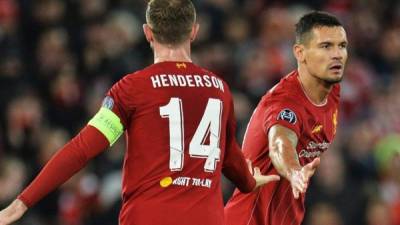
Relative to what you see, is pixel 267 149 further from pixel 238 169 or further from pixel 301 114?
pixel 238 169

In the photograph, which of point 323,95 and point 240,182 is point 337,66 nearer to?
point 323,95

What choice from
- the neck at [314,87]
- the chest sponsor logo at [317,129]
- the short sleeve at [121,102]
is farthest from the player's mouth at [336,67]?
the short sleeve at [121,102]

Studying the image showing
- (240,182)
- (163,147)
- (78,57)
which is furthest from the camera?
(78,57)

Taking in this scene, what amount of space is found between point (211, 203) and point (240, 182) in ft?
1.40

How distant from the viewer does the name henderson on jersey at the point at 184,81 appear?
229 inches

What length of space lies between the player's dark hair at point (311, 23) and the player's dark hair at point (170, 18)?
150cm

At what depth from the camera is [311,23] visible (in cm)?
713

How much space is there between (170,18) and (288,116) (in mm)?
1261

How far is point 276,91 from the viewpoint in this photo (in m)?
7.04

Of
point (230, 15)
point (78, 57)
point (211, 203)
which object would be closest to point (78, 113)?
point (78, 57)

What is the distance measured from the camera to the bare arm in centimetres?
582

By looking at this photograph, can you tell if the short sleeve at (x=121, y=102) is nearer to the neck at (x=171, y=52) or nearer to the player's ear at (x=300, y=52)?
the neck at (x=171, y=52)

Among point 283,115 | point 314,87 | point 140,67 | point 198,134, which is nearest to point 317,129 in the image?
point 314,87

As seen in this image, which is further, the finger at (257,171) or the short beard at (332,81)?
the short beard at (332,81)
